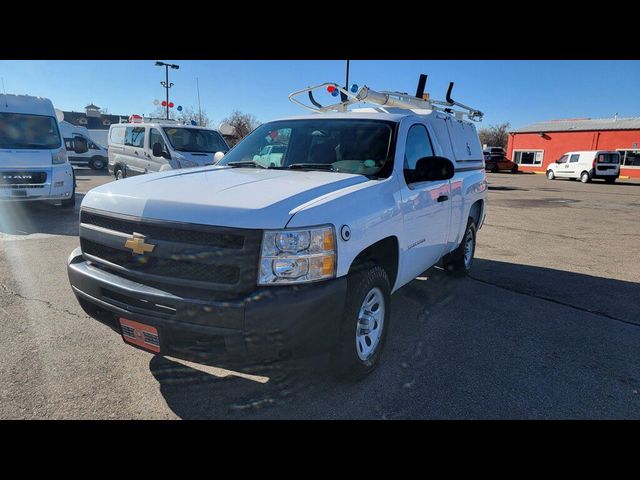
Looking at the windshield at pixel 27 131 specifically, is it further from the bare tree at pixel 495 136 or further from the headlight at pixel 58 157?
the bare tree at pixel 495 136

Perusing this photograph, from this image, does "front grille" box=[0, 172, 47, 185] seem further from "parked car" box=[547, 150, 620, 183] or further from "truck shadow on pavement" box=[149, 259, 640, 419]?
"parked car" box=[547, 150, 620, 183]

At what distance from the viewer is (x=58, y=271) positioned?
5473mm

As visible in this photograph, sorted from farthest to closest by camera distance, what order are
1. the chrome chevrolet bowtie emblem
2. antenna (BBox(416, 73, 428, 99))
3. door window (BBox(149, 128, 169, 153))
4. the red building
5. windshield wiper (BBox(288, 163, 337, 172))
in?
the red building < door window (BBox(149, 128, 169, 153)) < antenna (BBox(416, 73, 428, 99)) < windshield wiper (BBox(288, 163, 337, 172)) < the chrome chevrolet bowtie emblem

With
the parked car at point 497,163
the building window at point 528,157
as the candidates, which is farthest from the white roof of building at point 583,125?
the parked car at point 497,163

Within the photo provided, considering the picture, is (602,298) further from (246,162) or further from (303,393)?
(246,162)

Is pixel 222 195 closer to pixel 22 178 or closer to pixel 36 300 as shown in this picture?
pixel 36 300

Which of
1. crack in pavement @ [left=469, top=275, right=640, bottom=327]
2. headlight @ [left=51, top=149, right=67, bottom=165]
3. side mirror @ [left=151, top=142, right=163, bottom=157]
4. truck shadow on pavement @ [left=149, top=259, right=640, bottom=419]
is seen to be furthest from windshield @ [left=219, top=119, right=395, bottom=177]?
headlight @ [left=51, top=149, right=67, bottom=165]

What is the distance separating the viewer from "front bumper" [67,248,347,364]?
2273 mm

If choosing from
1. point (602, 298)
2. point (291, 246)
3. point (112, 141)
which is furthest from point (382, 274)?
point (112, 141)

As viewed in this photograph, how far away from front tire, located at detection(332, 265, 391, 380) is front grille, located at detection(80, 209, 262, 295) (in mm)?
741

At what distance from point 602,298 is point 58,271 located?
6773 millimetres

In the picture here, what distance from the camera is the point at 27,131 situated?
964cm

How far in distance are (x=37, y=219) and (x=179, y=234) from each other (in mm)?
8536

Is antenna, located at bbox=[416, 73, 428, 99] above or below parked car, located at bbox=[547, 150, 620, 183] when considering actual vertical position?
above
